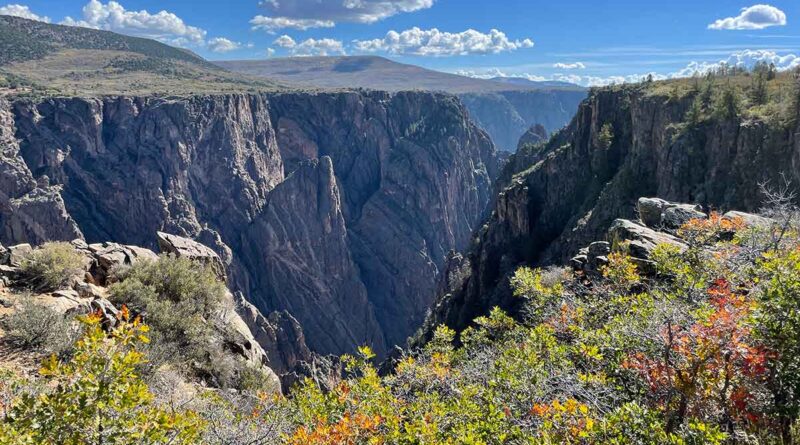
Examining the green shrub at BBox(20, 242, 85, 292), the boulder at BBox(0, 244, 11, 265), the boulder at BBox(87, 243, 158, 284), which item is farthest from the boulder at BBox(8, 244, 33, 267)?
the boulder at BBox(87, 243, 158, 284)

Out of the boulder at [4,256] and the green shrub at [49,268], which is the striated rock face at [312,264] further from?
the green shrub at [49,268]

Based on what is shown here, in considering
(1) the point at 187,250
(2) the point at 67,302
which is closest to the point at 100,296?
(2) the point at 67,302

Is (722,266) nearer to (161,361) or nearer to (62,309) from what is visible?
(161,361)

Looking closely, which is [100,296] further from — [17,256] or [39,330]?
[39,330]

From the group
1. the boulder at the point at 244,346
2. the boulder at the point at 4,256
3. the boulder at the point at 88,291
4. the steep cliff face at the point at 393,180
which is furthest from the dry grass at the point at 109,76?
the boulder at the point at 88,291

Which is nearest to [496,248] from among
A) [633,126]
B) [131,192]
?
[633,126]

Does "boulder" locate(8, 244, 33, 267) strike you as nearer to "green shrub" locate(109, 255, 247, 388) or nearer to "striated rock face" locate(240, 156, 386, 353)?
"green shrub" locate(109, 255, 247, 388)
